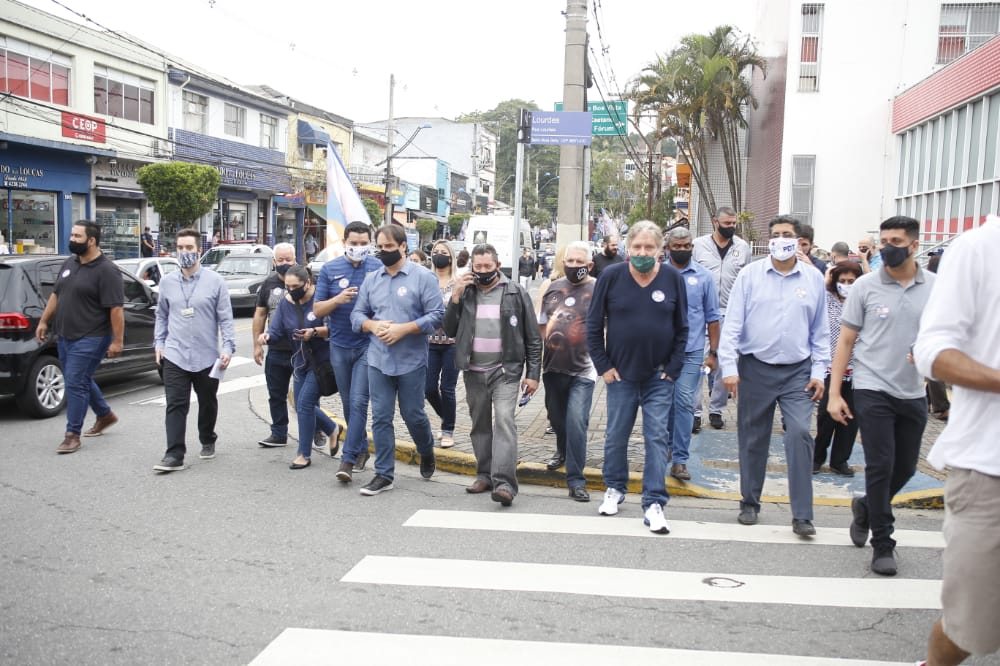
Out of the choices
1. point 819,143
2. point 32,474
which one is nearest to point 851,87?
point 819,143

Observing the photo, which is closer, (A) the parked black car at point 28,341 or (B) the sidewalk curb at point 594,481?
(B) the sidewalk curb at point 594,481

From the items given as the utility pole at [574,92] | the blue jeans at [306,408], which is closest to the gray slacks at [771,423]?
the blue jeans at [306,408]

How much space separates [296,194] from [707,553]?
3934 cm

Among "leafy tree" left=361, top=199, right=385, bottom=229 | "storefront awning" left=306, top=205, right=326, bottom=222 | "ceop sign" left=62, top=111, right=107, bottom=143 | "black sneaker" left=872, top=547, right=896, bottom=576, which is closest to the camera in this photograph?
"black sneaker" left=872, top=547, right=896, bottom=576

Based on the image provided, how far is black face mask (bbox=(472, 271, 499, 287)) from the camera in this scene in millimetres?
6453

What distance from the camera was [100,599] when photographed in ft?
14.6

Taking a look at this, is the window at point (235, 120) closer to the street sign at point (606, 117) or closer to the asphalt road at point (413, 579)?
the street sign at point (606, 117)

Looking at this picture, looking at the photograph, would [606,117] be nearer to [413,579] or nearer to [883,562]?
[883,562]

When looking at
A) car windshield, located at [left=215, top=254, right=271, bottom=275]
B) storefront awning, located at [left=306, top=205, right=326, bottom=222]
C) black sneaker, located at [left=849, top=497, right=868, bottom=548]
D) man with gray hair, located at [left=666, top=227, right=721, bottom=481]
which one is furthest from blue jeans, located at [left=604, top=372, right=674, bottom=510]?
storefront awning, located at [left=306, top=205, right=326, bottom=222]

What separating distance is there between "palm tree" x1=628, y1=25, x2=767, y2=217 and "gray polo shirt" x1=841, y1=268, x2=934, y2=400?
19.2 m

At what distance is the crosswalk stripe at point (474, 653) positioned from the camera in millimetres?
3791

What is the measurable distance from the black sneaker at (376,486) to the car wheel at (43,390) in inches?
165

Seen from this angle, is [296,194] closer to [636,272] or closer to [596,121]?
[596,121]

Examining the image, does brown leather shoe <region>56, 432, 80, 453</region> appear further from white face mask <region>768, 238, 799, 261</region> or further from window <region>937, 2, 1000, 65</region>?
window <region>937, 2, 1000, 65</region>
